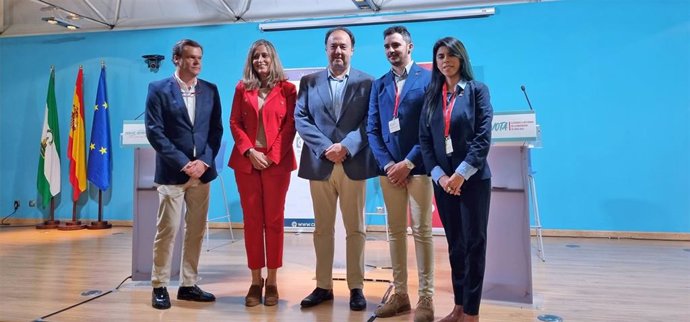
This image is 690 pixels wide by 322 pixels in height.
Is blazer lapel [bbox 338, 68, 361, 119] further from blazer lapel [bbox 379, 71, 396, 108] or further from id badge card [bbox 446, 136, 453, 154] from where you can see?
id badge card [bbox 446, 136, 453, 154]

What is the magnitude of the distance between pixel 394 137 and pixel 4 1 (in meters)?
6.70

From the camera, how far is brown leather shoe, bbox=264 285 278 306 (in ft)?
7.81

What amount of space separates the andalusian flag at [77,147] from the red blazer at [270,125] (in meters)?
4.38

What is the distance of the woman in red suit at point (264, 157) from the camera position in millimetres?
2381

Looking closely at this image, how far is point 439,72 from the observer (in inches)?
80.2

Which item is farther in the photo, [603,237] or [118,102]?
[118,102]

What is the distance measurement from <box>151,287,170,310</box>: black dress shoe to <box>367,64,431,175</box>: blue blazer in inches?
51.0

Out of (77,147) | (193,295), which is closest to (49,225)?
(77,147)

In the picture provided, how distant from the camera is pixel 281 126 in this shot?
2.44 metres

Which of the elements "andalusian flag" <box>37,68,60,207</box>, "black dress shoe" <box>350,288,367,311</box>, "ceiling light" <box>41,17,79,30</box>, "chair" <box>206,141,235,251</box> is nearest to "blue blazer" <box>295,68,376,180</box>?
"black dress shoe" <box>350,288,367,311</box>

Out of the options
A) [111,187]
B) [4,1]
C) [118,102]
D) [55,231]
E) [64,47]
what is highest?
[4,1]

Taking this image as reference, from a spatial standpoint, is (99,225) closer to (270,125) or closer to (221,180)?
(221,180)

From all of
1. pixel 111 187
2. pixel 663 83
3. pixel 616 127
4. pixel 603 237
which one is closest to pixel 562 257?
pixel 603 237

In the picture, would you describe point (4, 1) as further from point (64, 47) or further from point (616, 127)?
point (616, 127)
